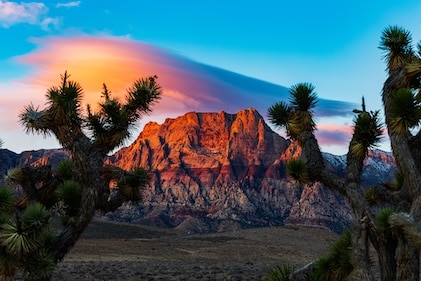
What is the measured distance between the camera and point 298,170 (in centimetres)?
1091

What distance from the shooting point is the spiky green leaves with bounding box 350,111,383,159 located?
10203mm

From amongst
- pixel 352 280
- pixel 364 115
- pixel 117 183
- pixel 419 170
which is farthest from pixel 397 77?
pixel 117 183

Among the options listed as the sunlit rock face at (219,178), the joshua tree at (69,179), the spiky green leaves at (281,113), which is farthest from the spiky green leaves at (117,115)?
the sunlit rock face at (219,178)

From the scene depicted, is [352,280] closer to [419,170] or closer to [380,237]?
[380,237]

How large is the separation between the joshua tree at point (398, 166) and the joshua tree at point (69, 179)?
12.9 ft

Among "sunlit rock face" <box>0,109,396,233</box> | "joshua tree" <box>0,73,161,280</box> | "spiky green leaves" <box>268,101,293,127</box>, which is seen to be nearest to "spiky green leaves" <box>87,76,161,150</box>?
"joshua tree" <box>0,73,161,280</box>

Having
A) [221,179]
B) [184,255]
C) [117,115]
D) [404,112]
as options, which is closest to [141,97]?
[117,115]

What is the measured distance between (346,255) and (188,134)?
13491cm

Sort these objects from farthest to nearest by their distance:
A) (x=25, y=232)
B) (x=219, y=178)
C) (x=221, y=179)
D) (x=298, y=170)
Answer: (x=219, y=178)
(x=221, y=179)
(x=298, y=170)
(x=25, y=232)

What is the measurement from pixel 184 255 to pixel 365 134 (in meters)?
26.4

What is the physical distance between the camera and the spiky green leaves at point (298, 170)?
35.8 feet

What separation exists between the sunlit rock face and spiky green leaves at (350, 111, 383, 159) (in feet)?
289

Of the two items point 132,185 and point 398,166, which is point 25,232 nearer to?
point 132,185

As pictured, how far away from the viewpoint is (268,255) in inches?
1436
